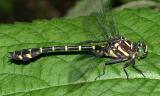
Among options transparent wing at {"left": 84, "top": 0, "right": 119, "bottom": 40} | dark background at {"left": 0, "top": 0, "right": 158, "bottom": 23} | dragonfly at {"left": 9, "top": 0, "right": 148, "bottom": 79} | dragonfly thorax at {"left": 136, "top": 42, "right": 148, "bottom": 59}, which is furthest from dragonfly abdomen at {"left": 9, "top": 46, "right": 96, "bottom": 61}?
dark background at {"left": 0, "top": 0, "right": 158, "bottom": 23}

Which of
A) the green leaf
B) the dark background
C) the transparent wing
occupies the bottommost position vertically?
the green leaf

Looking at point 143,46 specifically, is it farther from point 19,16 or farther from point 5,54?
point 19,16

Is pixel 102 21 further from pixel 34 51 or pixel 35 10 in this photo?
pixel 35 10

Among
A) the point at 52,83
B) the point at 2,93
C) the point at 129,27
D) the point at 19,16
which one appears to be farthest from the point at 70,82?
the point at 19,16

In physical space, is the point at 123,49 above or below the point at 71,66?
above

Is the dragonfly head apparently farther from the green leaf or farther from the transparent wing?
the transparent wing

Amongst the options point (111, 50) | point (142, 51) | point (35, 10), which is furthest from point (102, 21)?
point (35, 10)
